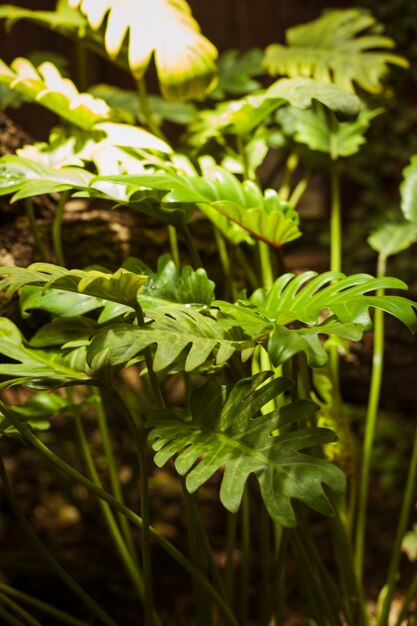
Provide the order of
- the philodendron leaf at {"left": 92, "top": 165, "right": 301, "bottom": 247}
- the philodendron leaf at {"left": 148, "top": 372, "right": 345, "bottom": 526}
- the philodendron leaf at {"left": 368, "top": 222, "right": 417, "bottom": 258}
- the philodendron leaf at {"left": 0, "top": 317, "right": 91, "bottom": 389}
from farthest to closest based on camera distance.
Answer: the philodendron leaf at {"left": 368, "top": 222, "right": 417, "bottom": 258}, the philodendron leaf at {"left": 92, "top": 165, "right": 301, "bottom": 247}, the philodendron leaf at {"left": 0, "top": 317, "right": 91, "bottom": 389}, the philodendron leaf at {"left": 148, "top": 372, "right": 345, "bottom": 526}

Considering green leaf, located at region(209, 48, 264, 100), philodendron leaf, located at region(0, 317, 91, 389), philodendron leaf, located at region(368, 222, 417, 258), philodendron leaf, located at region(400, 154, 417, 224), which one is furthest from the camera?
green leaf, located at region(209, 48, 264, 100)

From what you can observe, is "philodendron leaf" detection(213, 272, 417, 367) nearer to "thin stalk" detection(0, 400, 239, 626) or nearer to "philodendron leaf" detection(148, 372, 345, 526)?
"philodendron leaf" detection(148, 372, 345, 526)

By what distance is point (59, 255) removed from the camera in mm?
1381

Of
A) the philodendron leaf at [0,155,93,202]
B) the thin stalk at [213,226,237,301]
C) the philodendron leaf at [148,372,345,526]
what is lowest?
the philodendron leaf at [148,372,345,526]

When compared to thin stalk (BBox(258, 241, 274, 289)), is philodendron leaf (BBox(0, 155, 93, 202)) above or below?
above

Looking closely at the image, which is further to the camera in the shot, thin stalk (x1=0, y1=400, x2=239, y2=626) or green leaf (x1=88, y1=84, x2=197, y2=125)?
green leaf (x1=88, y1=84, x2=197, y2=125)

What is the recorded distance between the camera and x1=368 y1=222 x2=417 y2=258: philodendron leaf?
1604 mm

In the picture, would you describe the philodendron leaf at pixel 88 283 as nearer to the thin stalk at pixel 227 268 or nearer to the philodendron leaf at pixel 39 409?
the philodendron leaf at pixel 39 409

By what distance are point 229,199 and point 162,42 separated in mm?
403

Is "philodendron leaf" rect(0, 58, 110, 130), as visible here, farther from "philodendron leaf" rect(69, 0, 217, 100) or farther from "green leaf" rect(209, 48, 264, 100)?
"green leaf" rect(209, 48, 264, 100)

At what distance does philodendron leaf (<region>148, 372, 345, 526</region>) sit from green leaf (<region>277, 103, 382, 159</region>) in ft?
2.76

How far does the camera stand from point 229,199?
3.90 ft

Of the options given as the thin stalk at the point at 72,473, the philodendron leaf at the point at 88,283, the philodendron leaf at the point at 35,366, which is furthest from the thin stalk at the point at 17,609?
the philodendron leaf at the point at 88,283

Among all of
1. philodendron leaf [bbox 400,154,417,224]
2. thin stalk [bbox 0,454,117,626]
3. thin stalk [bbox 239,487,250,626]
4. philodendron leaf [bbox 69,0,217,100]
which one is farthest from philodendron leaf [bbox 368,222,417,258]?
thin stalk [bbox 0,454,117,626]
